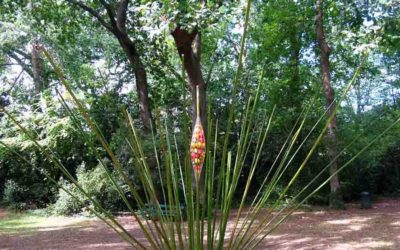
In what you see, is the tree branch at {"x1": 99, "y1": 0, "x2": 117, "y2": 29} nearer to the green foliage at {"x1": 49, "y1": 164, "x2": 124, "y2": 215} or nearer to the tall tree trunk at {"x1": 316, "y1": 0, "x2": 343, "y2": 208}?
the green foliage at {"x1": 49, "y1": 164, "x2": 124, "y2": 215}

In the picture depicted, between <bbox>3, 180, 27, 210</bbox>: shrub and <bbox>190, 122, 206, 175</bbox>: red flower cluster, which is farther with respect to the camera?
<bbox>3, 180, 27, 210</bbox>: shrub

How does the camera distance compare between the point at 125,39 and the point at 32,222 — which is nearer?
the point at 32,222

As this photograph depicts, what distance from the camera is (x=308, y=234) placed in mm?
7504

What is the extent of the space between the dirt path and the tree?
10.3 ft

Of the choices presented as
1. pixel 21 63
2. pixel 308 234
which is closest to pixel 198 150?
pixel 308 234

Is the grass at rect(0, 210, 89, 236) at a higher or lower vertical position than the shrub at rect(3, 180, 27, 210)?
lower

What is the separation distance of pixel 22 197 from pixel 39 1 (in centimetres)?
616

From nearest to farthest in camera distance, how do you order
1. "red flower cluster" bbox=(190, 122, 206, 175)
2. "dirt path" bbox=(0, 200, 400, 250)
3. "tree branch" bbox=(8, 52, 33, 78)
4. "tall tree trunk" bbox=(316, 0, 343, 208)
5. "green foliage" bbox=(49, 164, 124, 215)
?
"red flower cluster" bbox=(190, 122, 206, 175) < "dirt path" bbox=(0, 200, 400, 250) < "tall tree trunk" bbox=(316, 0, 343, 208) < "green foliage" bbox=(49, 164, 124, 215) < "tree branch" bbox=(8, 52, 33, 78)

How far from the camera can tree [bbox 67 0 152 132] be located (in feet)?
36.5

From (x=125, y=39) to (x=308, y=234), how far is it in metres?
6.67

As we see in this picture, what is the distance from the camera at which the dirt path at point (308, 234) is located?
665 cm

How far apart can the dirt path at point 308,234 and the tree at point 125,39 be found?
3.15 meters

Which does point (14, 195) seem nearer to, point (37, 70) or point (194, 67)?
point (37, 70)

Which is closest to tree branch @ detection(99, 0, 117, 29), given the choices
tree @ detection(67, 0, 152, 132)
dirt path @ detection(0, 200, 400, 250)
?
tree @ detection(67, 0, 152, 132)
